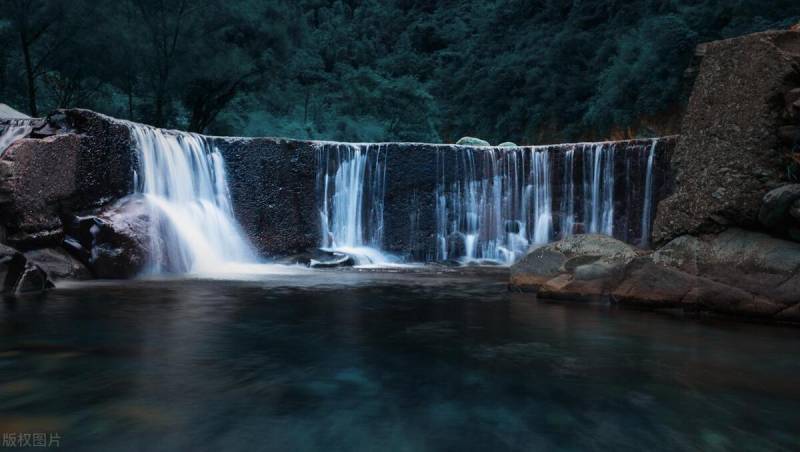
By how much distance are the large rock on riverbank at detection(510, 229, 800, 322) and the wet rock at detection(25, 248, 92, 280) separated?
27.0ft

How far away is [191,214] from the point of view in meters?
14.1

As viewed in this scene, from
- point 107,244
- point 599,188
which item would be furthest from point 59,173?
point 599,188

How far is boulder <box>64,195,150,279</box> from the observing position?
37.5 feet

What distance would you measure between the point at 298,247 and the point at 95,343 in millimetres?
10720

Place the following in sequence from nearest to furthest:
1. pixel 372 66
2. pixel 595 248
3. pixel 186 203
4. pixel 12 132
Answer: pixel 595 248 < pixel 12 132 < pixel 186 203 < pixel 372 66

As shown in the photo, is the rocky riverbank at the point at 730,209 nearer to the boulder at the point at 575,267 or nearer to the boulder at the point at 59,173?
the boulder at the point at 575,267

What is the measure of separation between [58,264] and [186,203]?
12.0 ft

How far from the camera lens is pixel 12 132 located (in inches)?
467

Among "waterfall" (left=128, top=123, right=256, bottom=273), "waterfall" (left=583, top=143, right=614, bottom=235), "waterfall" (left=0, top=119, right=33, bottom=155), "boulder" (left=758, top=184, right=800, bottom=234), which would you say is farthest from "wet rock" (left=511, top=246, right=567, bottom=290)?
"waterfall" (left=0, top=119, right=33, bottom=155)

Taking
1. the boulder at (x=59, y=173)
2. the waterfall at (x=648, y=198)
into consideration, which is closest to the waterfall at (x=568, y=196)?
the waterfall at (x=648, y=198)

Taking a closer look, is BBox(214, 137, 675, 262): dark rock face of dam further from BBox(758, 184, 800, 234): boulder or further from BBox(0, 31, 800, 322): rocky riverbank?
BBox(758, 184, 800, 234): boulder

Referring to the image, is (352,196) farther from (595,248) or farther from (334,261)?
(595,248)

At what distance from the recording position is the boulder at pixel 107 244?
11.4 m

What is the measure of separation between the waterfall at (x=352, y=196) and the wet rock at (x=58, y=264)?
672 centimetres
